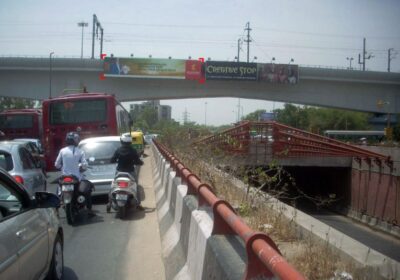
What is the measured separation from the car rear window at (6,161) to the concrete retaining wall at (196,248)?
313cm

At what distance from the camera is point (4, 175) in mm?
4688

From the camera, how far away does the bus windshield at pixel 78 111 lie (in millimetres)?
20734

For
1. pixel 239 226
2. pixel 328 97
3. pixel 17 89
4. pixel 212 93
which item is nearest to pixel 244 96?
pixel 212 93

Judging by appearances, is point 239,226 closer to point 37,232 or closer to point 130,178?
point 37,232

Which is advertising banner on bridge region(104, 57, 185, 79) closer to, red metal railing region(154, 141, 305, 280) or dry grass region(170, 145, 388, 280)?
dry grass region(170, 145, 388, 280)

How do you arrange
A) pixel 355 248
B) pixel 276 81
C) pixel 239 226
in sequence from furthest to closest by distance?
1. pixel 276 81
2. pixel 355 248
3. pixel 239 226

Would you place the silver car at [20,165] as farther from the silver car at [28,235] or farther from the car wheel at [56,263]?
A: the silver car at [28,235]

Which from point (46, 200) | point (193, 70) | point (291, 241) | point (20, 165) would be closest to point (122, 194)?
point (20, 165)

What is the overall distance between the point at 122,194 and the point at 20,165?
2253 millimetres

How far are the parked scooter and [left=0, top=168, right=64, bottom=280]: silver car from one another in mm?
4587

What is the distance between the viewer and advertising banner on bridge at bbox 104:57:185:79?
45369 mm

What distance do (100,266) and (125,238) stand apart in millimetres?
1915

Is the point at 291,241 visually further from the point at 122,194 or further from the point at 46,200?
the point at 122,194

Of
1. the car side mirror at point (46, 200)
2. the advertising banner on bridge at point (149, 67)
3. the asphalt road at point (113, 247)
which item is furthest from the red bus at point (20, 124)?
the car side mirror at point (46, 200)
